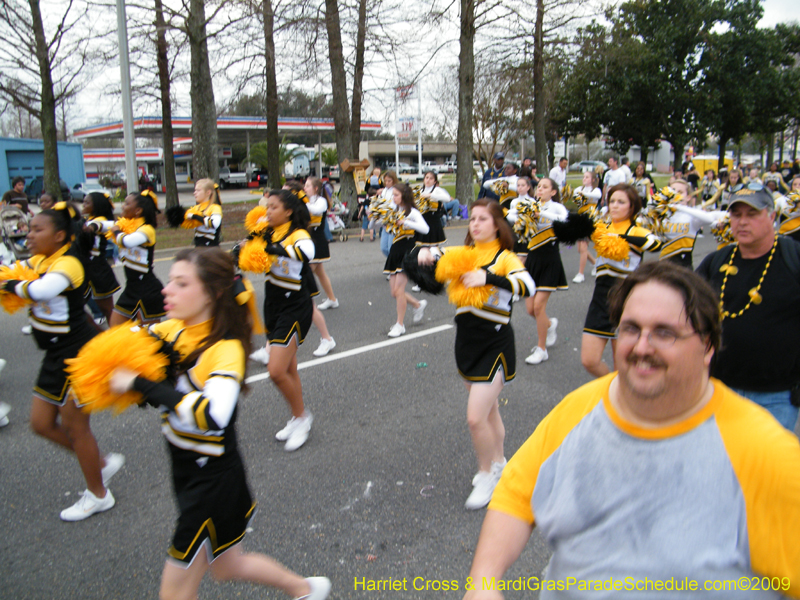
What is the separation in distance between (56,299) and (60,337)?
237 millimetres

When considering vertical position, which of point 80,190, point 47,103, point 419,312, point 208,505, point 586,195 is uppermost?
point 47,103

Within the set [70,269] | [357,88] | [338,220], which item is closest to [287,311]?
[70,269]

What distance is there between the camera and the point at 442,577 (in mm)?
3078

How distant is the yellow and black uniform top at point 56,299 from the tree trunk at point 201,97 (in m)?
12.3

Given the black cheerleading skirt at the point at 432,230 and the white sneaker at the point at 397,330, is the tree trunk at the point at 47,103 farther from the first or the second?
the white sneaker at the point at 397,330

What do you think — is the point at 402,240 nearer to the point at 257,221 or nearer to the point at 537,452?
the point at 257,221

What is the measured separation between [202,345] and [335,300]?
6011 mm

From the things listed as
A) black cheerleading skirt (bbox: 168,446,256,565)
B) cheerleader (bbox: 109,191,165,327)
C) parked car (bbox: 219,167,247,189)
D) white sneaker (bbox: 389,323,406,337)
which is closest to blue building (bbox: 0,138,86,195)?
parked car (bbox: 219,167,247,189)

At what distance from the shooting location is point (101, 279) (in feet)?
21.5

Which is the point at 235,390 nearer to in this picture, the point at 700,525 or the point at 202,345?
the point at 202,345

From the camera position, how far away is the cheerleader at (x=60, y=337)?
355 centimetres

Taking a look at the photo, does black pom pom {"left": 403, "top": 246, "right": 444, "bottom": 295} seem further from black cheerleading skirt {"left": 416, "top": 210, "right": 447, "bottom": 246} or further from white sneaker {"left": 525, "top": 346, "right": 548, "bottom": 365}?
black cheerleading skirt {"left": 416, "top": 210, "right": 447, "bottom": 246}

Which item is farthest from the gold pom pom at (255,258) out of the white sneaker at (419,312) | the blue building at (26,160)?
the blue building at (26,160)

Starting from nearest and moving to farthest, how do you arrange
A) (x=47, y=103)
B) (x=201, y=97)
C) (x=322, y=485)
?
(x=322, y=485) → (x=201, y=97) → (x=47, y=103)
